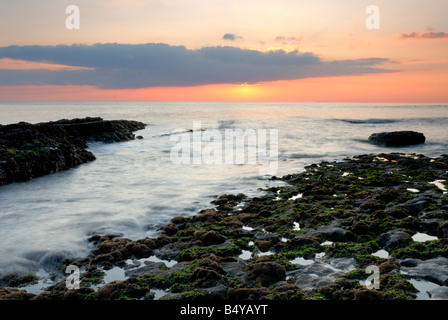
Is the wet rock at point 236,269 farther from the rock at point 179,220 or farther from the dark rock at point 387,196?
the dark rock at point 387,196

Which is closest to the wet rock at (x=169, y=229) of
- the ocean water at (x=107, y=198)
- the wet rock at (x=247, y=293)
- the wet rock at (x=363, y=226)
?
the ocean water at (x=107, y=198)

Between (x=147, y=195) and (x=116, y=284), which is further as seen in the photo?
(x=147, y=195)

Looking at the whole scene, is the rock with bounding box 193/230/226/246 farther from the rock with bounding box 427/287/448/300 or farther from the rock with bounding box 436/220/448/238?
the rock with bounding box 436/220/448/238

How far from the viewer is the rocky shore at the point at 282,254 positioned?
205 inches

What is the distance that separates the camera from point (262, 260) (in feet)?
20.5

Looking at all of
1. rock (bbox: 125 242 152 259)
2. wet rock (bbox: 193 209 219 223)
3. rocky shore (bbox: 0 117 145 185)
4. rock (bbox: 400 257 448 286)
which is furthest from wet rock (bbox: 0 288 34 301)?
rocky shore (bbox: 0 117 145 185)

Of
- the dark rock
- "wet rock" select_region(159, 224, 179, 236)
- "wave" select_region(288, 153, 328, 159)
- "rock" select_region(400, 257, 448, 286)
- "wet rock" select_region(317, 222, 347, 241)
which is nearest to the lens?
"rock" select_region(400, 257, 448, 286)

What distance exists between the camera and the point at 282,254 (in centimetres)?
659

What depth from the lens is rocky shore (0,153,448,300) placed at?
520cm

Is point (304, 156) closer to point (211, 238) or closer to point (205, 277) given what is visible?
point (211, 238)
